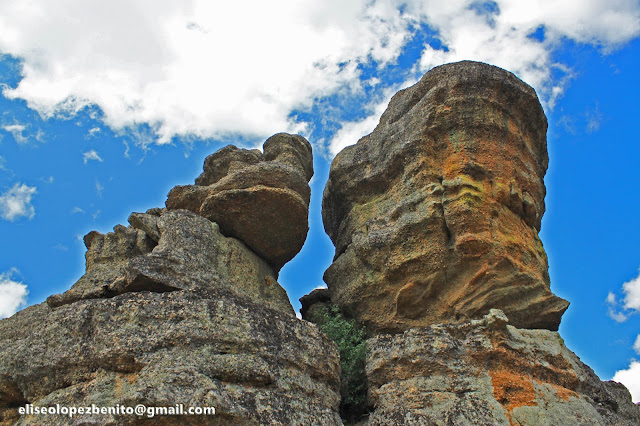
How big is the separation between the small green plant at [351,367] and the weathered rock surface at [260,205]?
2187 mm

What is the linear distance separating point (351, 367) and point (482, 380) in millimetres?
2212

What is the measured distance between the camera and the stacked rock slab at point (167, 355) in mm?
6926

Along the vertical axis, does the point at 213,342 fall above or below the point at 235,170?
below

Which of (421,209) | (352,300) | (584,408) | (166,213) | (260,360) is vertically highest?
(166,213)

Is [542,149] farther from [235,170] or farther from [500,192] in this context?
[235,170]

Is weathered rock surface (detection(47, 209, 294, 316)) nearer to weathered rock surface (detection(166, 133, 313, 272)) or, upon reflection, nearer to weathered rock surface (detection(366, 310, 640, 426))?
weathered rock surface (detection(166, 133, 313, 272))

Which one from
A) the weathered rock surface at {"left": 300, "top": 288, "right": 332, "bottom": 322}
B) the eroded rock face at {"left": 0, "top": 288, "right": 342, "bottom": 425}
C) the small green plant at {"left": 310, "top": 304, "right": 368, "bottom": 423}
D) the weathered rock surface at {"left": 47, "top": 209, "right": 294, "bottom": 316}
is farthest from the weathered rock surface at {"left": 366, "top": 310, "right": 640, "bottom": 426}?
the weathered rock surface at {"left": 300, "top": 288, "right": 332, "bottom": 322}

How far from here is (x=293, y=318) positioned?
900 centimetres

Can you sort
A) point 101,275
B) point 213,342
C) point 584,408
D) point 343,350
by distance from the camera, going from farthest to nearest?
point 343,350, point 101,275, point 584,408, point 213,342

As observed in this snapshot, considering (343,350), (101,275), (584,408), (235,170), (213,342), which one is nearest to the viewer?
(213,342)

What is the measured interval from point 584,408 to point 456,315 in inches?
100.0

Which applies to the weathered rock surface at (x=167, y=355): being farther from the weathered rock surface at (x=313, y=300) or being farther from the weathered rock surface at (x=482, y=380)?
the weathered rock surface at (x=313, y=300)

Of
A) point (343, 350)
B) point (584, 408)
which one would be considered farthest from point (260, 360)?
point (584, 408)

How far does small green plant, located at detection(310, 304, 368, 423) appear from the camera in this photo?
930 cm
